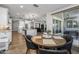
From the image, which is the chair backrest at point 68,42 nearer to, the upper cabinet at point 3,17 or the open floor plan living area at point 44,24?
the open floor plan living area at point 44,24

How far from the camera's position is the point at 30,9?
84.0 inches

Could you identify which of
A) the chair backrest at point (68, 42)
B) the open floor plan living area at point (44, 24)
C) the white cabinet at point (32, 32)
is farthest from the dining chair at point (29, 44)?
the chair backrest at point (68, 42)

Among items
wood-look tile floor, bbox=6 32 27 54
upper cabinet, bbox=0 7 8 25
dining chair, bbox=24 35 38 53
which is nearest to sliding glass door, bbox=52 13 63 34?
dining chair, bbox=24 35 38 53

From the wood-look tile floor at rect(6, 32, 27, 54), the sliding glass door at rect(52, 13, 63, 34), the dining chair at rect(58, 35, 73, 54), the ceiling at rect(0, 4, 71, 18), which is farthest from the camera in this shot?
the wood-look tile floor at rect(6, 32, 27, 54)

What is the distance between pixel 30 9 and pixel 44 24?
44 cm

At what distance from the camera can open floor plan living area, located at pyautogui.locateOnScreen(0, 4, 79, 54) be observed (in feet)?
6.73

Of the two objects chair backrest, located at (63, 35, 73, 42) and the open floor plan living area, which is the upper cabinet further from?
chair backrest, located at (63, 35, 73, 42)

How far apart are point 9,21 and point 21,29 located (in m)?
0.34

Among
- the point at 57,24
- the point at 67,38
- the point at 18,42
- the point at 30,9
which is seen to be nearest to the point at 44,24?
the point at 57,24

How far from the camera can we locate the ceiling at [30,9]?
1979 mm

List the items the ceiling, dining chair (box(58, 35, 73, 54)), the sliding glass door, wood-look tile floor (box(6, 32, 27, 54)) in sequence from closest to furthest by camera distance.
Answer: the ceiling < dining chair (box(58, 35, 73, 54)) < the sliding glass door < wood-look tile floor (box(6, 32, 27, 54))

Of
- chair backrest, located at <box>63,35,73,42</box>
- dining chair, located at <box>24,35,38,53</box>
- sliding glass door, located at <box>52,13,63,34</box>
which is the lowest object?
dining chair, located at <box>24,35,38,53</box>
